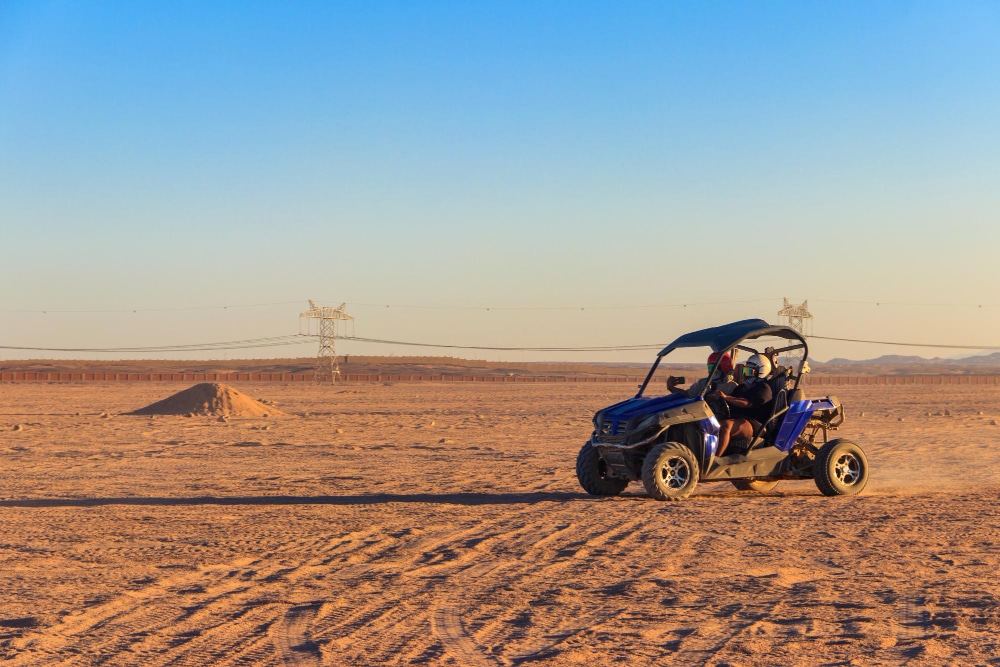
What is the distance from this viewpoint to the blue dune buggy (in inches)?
557

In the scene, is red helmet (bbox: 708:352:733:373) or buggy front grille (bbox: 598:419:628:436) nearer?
buggy front grille (bbox: 598:419:628:436)

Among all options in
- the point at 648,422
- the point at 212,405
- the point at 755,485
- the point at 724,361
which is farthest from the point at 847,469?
the point at 212,405

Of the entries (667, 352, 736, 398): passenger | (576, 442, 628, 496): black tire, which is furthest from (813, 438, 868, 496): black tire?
(576, 442, 628, 496): black tire

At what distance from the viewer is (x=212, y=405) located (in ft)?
125

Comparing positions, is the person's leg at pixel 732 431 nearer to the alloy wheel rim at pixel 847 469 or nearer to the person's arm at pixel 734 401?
the person's arm at pixel 734 401

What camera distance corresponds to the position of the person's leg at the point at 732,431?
1447 cm

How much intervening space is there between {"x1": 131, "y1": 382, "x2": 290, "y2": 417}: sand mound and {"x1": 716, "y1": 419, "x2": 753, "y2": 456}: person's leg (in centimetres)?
2538

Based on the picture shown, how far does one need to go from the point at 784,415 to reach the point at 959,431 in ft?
56.8

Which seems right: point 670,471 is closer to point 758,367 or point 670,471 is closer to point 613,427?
point 613,427

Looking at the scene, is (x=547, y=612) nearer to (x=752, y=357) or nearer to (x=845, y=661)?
(x=845, y=661)

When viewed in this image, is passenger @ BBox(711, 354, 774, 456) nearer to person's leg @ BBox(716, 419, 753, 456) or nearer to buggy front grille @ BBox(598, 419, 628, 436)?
person's leg @ BBox(716, 419, 753, 456)

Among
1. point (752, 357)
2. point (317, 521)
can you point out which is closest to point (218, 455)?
point (317, 521)

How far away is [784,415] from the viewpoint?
14719 millimetres

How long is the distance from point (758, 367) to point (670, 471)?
2.00 metres
